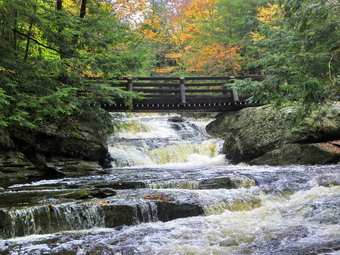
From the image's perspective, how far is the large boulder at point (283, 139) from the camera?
10320mm

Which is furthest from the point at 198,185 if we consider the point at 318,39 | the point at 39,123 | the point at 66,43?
the point at 39,123

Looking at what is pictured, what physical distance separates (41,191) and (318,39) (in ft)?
21.1

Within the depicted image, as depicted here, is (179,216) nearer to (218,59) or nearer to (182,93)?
(182,93)

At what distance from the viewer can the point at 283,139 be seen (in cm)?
1093

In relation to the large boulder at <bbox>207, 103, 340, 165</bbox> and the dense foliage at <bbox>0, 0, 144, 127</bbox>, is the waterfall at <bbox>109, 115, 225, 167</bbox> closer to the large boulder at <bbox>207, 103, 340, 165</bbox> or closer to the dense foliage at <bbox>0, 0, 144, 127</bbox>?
the large boulder at <bbox>207, 103, 340, 165</bbox>

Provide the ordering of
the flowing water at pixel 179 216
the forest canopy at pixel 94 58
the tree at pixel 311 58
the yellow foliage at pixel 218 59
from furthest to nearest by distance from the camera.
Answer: the yellow foliage at pixel 218 59 → the forest canopy at pixel 94 58 → the tree at pixel 311 58 → the flowing water at pixel 179 216

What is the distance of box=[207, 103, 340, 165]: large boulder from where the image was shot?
1032 cm

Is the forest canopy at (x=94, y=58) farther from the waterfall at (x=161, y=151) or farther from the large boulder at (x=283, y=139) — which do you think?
the large boulder at (x=283, y=139)

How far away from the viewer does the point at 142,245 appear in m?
4.40

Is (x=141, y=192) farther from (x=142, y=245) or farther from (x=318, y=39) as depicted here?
(x=318, y=39)

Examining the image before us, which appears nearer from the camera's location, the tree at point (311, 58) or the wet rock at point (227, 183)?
the tree at point (311, 58)

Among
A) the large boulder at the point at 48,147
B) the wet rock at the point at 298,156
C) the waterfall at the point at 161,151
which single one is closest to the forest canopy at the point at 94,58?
the large boulder at the point at 48,147

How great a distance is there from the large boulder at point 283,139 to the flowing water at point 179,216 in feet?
7.10

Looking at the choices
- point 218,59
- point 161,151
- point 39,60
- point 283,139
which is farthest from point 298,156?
point 218,59
